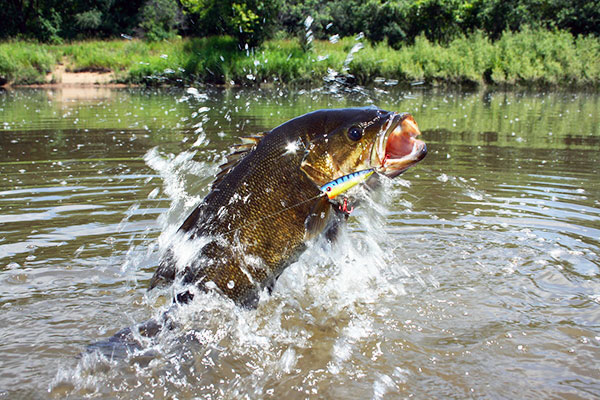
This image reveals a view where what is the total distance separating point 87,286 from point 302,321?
1764mm

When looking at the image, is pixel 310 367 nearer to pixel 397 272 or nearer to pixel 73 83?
pixel 397 272

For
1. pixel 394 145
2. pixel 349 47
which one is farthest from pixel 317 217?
pixel 349 47

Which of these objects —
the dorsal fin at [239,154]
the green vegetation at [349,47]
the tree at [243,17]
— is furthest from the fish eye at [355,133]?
the tree at [243,17]

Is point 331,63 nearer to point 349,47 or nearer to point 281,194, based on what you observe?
point 349,47

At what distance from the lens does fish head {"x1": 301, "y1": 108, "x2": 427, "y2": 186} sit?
301cm

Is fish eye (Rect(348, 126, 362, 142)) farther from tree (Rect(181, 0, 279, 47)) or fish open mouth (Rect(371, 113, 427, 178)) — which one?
tree (Rect(181, 0, 279, 47))

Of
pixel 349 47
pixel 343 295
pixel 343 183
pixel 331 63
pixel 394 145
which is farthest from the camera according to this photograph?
pixel 349 47

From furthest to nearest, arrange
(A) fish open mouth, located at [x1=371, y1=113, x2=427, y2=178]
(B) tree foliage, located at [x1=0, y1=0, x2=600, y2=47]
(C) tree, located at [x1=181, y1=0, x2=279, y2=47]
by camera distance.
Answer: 1. (B) tree foliage, located at [x1=0, y1=0, x2=600, y2=47]
2. (C) tree, located at [x1=181, y1=0, x2=279, y2=47]
3. (A) fish open mouth, located at [x1=371, y1=113, x2=427, y2=178]

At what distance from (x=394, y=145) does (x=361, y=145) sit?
0.64ft

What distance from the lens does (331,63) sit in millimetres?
27344

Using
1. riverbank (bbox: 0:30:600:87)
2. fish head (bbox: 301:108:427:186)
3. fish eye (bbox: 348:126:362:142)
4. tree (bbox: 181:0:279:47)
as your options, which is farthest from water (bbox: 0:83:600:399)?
tree (bbox: 181:0:279:47)

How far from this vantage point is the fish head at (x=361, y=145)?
3014mm

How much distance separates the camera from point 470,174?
755 cm

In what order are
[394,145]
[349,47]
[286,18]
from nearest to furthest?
[394,145] < [349,47] < [286,18]
